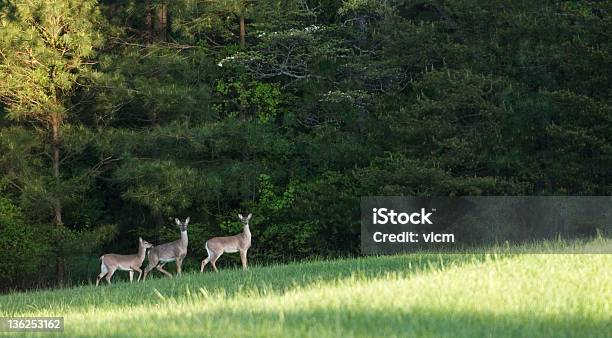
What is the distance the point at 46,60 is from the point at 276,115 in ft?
25.4

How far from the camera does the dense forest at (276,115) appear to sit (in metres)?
26.2

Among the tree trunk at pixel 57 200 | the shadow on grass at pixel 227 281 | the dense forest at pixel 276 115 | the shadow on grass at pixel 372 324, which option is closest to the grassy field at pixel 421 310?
the shadow on grass at pixel 372 324

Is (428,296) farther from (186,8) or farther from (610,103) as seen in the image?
(186,8)

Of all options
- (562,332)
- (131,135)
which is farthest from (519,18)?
(562,332)

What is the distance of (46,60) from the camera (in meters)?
26.9

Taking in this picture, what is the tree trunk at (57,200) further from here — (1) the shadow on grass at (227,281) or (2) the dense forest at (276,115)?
(1) the shadow on grass at (227,281)

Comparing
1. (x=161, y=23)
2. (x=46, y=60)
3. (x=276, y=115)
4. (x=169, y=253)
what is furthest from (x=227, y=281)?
(x=161, y=23)

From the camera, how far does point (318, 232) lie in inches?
1136

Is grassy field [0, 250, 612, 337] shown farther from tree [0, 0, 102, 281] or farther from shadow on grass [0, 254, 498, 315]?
tree [0, 0, 102, 281]

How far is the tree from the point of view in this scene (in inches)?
1045

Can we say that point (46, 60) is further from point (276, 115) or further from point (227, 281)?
point (227, 281)

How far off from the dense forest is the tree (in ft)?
0.19

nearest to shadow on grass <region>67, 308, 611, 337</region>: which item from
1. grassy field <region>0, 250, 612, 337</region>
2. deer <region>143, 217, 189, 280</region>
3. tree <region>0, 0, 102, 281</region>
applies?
grassy field <region>0, 250, 612, 337</region>

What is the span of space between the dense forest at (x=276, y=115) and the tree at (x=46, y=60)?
58 millimetres
